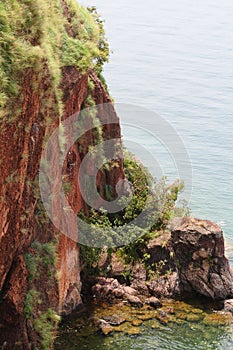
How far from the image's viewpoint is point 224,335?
26.0 meters

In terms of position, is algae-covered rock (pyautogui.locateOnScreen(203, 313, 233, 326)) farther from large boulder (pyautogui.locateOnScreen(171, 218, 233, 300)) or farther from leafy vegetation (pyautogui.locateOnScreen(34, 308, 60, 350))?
leafy vegetation (pyautogui.locateOnScreen(34, 308, 60, 350))

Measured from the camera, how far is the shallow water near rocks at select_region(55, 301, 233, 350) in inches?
965

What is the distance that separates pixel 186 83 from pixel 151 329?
133 ft

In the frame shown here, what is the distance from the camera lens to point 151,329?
25.9 m

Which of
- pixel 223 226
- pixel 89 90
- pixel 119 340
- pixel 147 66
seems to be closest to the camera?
pixel 119 340

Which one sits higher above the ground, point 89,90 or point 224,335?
point 89,90

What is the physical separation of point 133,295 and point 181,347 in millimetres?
3846

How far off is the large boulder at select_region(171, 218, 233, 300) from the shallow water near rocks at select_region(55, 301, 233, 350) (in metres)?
1.26

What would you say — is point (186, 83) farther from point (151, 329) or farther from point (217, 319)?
point (151, 329)

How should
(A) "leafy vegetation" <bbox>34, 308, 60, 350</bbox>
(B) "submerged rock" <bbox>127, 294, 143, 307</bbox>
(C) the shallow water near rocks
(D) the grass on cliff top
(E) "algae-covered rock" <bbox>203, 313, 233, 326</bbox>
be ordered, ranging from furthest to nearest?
(B) "submerged rock" <bbox>127, 294, 143, 307</bbox>
(E) "algae-covered rock" <bbox>203, 313, 233, 326</bbox>
(C) the shallow water near rocks
(A) "leafy vegetation" <bbox>34, 308, 60, 350</bbox>
(D) the grass on cliff top

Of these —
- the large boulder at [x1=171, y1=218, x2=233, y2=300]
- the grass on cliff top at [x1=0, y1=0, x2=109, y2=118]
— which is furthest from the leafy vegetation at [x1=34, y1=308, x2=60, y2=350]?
the large boulder at [x1=171, y1=218, x2=233, y2=300]

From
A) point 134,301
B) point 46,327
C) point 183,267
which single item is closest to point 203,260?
point 183,267

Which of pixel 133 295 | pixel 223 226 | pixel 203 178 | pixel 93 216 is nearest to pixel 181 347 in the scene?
pixel 133 295

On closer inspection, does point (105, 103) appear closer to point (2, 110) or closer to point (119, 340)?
point (119, 340)
